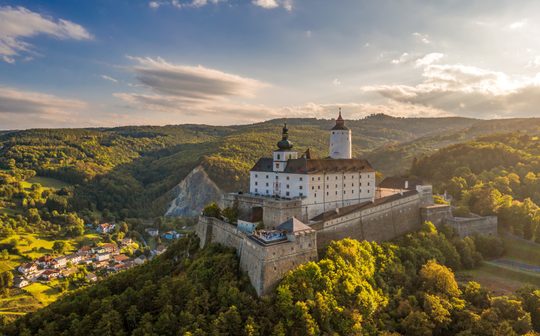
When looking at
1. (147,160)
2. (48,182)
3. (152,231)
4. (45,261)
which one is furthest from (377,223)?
(147,160)

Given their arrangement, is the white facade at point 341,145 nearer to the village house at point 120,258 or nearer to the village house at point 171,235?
the village house at point 120,258

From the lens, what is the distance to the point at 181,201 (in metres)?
131

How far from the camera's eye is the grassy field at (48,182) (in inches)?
5517

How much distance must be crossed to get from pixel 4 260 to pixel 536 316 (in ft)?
319

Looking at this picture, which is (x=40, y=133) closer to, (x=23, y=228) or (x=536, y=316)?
(x=23, y=228)

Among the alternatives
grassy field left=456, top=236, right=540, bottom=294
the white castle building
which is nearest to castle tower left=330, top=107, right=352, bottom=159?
the white castle building

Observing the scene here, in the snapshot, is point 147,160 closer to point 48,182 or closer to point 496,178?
point 48,182

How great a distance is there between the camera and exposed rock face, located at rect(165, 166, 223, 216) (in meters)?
125

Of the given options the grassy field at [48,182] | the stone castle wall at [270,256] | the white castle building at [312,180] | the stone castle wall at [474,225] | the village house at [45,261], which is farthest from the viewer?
the grassy field at [48,182]

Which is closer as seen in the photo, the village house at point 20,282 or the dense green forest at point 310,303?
the dense green forest at point 310,303

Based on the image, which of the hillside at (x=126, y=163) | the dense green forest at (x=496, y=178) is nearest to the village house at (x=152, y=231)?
the hillside at (x=126, y=163)

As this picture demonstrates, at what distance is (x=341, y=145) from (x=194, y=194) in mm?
87153

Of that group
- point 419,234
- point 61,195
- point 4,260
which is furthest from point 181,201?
point 419,234

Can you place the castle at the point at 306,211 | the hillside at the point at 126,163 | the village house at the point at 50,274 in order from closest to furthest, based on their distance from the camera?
1. the castle at the point at 306,211
2. the village house at the point at 50,274
3. the hillside at the point at 126,163
